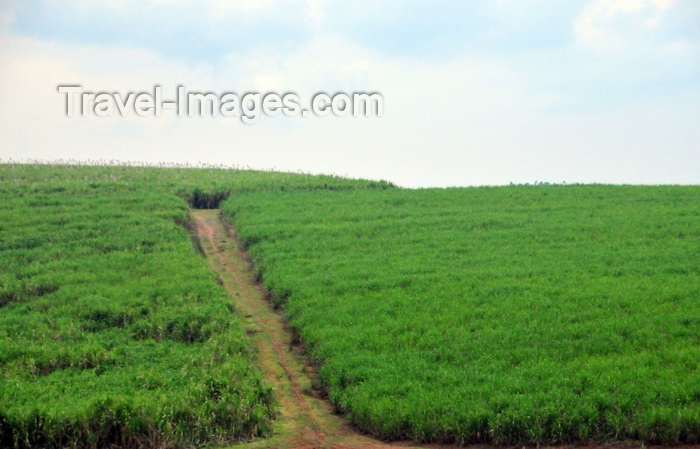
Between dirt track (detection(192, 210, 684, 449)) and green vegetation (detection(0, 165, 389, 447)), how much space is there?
559 millimetres

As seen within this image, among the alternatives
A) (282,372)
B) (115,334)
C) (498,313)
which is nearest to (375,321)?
(282,372)

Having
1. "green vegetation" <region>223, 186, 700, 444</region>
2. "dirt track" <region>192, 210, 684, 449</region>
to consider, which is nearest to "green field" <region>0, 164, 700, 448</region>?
"green vegetation" <region>223, 186, 700, 444</region>

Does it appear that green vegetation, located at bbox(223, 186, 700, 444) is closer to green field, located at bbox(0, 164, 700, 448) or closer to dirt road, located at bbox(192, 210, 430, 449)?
green field, located at bbox(0, 164, 700, 448)

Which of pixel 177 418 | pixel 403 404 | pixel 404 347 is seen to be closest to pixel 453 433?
pixel 403 404

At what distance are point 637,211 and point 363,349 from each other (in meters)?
18.4

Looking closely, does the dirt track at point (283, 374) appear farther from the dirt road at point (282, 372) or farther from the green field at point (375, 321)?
the green field at point (375, 321)

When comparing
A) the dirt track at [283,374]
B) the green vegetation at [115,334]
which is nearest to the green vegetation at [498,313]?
the dirt track at [283,374]

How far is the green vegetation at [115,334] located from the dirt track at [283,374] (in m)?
0.56

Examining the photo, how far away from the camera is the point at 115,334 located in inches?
667

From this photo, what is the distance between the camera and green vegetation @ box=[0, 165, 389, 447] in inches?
475

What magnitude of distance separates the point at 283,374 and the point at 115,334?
174 inches

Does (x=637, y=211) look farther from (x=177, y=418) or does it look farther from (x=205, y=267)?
(x=177, y=418)

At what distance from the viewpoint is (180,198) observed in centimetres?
3359

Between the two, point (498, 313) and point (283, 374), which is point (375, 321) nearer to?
point (283, 374)
